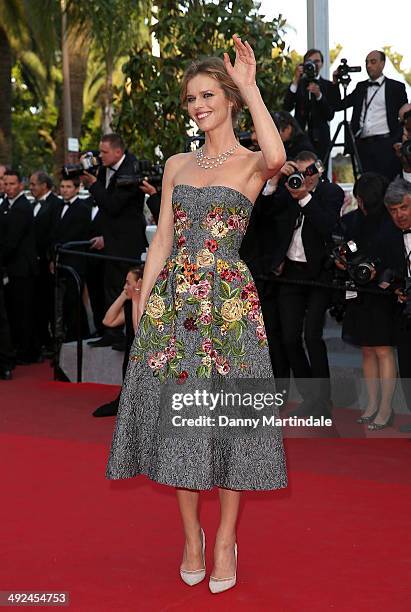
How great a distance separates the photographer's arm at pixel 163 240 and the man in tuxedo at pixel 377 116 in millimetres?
4803

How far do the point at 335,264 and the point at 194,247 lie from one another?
2.76 meters

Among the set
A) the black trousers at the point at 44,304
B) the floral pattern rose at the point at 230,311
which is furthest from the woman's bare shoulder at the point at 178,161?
the black trousers at the point at 44,304

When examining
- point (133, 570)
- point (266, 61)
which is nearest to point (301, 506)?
point (133, 570)

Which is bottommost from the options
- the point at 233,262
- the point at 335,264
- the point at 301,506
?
the point at 301,506

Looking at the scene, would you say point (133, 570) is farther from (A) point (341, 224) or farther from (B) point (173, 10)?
(B) point (173, 10)

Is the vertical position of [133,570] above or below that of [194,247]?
below

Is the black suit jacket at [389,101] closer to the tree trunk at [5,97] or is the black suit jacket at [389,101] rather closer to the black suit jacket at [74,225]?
the black suit jacket at [74,225]

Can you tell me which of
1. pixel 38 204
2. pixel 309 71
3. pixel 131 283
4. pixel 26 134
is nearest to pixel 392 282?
pixel 131 283

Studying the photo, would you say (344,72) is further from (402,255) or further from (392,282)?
(392,282)

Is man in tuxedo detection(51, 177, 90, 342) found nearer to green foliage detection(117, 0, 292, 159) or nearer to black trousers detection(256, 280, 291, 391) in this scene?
green foliage detection(117, 0, 292, 159)

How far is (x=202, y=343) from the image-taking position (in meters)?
3.72

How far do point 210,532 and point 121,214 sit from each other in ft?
13.9

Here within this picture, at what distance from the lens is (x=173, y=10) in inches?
414

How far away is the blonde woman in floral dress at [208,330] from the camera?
371cm
